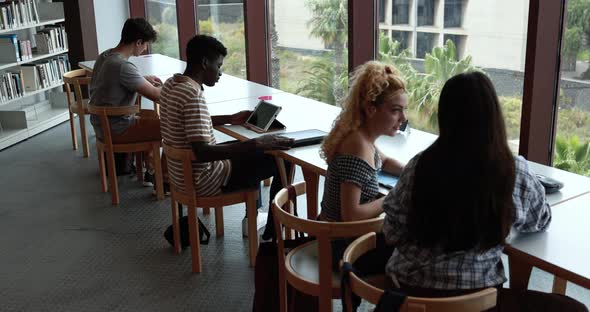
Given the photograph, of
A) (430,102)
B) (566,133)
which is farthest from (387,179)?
(430,102)

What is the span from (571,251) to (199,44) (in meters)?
2.00

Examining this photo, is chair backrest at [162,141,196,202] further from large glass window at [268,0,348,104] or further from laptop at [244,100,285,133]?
large glass window at [268,0,348,104]

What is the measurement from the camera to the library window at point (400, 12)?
4.44 meters

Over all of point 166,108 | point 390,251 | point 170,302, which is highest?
point 166,108

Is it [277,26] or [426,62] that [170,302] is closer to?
[426,62]

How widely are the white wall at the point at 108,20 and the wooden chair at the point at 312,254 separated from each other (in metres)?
5.66

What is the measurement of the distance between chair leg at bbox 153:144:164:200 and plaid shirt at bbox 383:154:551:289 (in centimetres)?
259

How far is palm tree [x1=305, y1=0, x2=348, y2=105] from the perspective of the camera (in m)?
5.14

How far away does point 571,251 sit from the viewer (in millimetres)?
1881

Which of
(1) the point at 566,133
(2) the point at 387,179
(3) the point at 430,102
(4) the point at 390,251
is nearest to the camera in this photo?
(4) the point at 390,251

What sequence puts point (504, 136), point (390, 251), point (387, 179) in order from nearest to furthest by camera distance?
point (504, 136) → point (390, 251) → point (387, 179)

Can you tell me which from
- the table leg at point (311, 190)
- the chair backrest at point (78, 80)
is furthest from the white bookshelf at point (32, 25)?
the table leg at point (311, 190)

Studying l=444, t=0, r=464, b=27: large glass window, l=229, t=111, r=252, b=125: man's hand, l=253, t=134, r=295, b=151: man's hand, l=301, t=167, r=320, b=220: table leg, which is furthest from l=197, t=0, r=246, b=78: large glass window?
l=301, t=167, r=320, b=220: table leg

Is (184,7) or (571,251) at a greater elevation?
(184,7)
